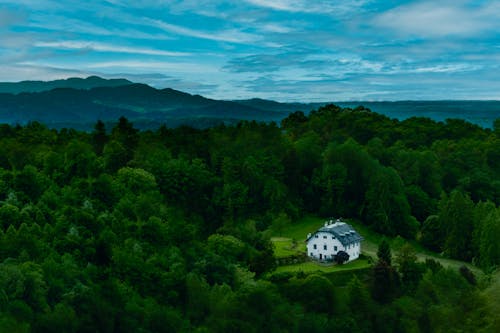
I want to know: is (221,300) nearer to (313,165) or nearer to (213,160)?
(213,160)

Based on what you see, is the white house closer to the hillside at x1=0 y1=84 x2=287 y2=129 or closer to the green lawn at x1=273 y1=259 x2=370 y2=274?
the green lawn at x1=273 y1=259 x2=370 y2=274

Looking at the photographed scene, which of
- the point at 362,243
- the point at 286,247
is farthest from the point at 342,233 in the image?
the point at 362,243

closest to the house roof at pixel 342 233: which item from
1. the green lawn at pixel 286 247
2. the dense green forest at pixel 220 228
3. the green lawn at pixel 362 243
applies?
the green lawn at pixel 286 247

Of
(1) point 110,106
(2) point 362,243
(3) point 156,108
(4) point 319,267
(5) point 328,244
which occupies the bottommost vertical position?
(2) point 362,243

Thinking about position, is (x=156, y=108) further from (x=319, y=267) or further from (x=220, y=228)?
(x=319, y=267)

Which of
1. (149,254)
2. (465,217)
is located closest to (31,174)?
(149,254)

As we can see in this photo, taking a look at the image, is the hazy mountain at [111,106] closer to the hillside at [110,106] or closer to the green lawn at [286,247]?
the hillside at [110,106]
